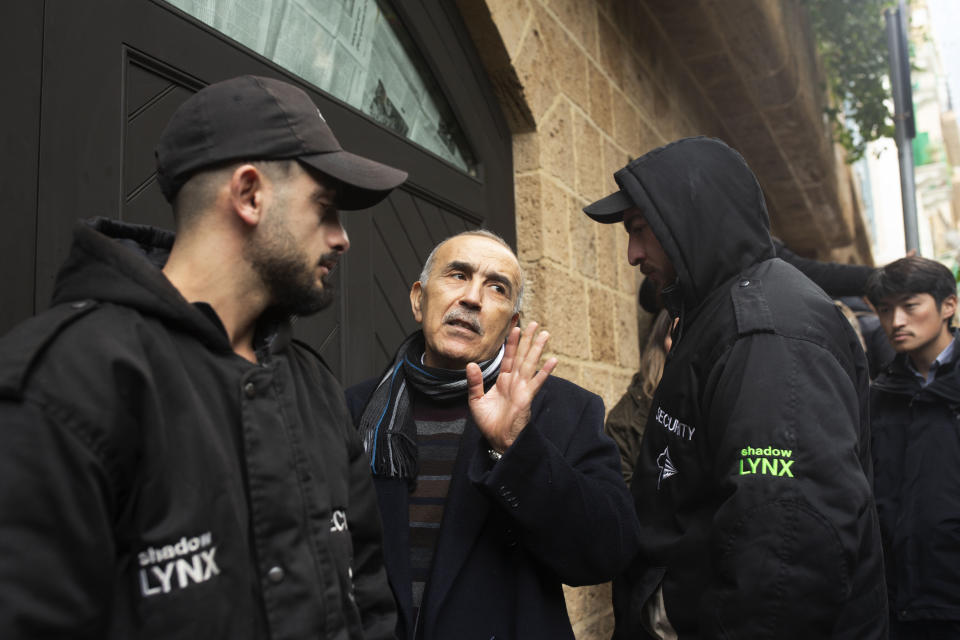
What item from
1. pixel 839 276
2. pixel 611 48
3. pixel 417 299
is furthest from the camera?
pixel 611 48

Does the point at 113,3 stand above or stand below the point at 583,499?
above

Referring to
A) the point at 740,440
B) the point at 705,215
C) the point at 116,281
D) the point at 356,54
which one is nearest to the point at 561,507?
the point at 740,440

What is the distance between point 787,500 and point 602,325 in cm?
252

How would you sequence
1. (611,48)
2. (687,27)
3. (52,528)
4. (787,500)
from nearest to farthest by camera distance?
1. (52,528)
2. (787,500)
3. (611,48)
4. (687,27)

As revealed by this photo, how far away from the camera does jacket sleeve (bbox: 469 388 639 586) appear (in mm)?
1730

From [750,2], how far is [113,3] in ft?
13.9

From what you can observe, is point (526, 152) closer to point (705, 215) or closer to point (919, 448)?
point (705, 215)

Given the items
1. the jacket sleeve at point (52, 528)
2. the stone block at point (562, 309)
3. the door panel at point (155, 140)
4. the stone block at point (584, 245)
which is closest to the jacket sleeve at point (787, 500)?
the jacket sleeve at point (52, 528)

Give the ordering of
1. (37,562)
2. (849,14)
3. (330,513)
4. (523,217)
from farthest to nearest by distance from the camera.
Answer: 1. (849,14)
2. (523,217)
3. (330,513)
4. (37,562)

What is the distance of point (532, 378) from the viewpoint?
1857 mm

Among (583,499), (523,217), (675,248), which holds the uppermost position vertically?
(523,217)

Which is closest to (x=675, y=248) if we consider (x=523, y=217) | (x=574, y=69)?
(x=523, y=217)

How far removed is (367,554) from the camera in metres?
1.52

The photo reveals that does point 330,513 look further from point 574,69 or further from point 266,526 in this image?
point 574,69
